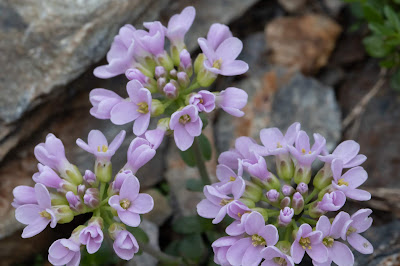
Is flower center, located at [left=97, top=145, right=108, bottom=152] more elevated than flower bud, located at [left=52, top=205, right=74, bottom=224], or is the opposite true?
flower center, located at [left=97, top=145, right=108, bottom=152]

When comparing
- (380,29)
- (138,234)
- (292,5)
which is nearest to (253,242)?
(138,234)

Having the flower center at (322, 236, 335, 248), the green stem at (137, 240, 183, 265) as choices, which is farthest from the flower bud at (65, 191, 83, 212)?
the flower center at (322, 236, 335, 248)

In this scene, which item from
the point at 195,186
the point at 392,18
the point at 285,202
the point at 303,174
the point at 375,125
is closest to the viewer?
the point at 285,202

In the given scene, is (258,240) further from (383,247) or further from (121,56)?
(121,56)

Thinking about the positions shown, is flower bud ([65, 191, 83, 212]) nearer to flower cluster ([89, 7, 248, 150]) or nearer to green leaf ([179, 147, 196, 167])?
flower cluster ([89, 7, 248, 150])

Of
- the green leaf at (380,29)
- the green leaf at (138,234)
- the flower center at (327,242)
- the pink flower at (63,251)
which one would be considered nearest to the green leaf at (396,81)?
the green leaf at (380,29)

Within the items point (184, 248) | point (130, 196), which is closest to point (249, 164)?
point (130, 196)

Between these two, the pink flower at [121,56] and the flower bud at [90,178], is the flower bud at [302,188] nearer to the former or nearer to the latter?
the flower bud at [90,178]
